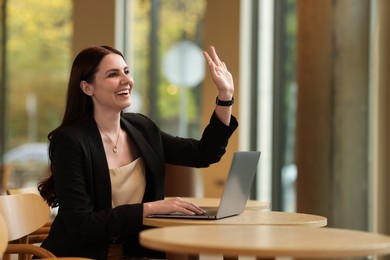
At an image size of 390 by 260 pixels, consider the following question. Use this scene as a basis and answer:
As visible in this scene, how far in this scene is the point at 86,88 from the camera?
387 cm

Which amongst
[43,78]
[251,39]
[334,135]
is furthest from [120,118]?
[43,78]

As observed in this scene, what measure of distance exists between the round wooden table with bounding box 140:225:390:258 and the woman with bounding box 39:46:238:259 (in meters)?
0.65

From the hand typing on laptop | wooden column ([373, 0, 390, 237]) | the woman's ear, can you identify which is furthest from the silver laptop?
wooden column ([373, 0, 390, 237])

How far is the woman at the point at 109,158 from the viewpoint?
3.49 metres

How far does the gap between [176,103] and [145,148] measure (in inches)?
253

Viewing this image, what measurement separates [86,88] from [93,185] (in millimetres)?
485

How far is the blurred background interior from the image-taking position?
6.30 metres

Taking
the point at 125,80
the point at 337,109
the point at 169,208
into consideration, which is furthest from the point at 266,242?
the point at 337,109

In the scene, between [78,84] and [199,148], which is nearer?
[78,84]

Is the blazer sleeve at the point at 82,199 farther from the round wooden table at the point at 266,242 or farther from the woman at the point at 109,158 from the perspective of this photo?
the round wooden table at the point at 266,242

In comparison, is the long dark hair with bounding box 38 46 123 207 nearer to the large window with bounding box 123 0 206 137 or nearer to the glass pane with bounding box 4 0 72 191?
the large window with bounding box 123 0 206 137

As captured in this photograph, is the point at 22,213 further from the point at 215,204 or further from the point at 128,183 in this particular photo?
the point at 215,204

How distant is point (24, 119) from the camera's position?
43.0 feet

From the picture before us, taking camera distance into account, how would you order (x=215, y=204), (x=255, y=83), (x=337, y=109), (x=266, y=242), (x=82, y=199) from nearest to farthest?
(x=266, y=242) → (x=82, y=199) → (x=215, y=204) → (x=337, y=109) → (x=255, y=83)
